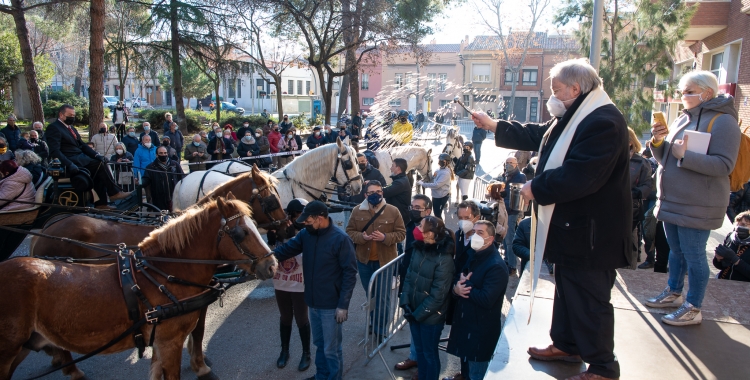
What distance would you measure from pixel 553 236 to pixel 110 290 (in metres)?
3.22

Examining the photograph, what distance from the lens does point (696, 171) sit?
150 inches

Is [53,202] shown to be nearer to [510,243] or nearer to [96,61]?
[510,243]

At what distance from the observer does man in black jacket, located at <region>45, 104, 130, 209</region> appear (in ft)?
26.2

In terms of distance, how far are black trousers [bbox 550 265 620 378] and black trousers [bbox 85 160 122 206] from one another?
25.9 feet

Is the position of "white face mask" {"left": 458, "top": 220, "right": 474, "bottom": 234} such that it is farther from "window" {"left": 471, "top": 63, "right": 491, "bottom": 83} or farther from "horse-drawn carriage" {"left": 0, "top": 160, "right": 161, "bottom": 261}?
"window" {"left": 471, "top": 63, "right": 491, "bottom": 83}

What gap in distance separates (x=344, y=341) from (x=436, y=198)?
496 cm

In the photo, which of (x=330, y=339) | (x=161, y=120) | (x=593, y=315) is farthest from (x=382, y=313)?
(x=161, y=120)

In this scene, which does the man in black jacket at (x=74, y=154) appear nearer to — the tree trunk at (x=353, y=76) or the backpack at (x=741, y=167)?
the backpack at (x=741, y=167)

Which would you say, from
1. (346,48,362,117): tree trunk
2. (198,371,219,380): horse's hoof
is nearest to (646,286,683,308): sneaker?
(198,371,219,380): horse's hoof

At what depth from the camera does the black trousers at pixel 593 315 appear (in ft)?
9.52

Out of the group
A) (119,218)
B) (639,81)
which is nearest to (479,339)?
(119,218)

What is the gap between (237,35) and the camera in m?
23.6

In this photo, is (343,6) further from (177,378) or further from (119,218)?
(177,378)

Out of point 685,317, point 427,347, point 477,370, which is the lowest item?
point 477,370
